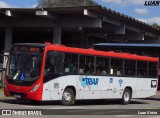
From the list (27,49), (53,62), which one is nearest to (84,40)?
(27,49)

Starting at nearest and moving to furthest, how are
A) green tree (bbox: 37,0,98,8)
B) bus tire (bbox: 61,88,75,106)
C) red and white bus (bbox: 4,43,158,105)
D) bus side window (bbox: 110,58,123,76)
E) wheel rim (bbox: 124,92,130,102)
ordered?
red and white bus (bbox: 4,43,158,105) → bus tire (bbox: 61,88,75,106) → bus side window (bbox: 110,58,123,76) → wheel rim (bbox: 124,92,130,102) → green tree (bbox: 37,0,98,8)

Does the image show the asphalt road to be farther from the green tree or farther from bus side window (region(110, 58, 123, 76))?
the green tree

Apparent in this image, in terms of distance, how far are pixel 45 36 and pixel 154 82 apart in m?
24.6

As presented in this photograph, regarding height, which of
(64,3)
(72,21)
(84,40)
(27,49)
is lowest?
(27,49)

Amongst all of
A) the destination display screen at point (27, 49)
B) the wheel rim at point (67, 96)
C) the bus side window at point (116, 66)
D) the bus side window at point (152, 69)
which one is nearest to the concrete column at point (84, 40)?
the bus side window at point (152, 69)

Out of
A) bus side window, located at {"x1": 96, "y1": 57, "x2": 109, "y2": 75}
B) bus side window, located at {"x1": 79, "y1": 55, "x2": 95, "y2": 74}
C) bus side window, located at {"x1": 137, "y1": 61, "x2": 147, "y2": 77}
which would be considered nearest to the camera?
bus side window, located at {"x1": 79, "y1": 55, "x2": 95, "y2": 74}

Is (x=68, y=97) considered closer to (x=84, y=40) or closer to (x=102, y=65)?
(x=102, y=65)

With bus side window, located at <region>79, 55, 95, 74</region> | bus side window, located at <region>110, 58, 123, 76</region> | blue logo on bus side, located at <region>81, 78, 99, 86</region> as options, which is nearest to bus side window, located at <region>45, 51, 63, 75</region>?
bus side window, located at <region>79, 55, 95, 74</region>

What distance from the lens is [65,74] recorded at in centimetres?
1930

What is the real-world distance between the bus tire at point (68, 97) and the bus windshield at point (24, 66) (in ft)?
5.85

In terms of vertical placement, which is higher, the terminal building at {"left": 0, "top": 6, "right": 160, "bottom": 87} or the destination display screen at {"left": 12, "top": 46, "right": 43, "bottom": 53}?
the terminal building at {"left": 0, "top": 6, "right": 160, "bottom": 87}

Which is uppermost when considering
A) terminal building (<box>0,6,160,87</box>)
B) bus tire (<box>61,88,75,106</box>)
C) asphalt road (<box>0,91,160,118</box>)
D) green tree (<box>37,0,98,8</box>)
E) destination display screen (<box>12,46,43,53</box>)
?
green tree (<box>37,0,98,8</box>)

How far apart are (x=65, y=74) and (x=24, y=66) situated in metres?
1.86

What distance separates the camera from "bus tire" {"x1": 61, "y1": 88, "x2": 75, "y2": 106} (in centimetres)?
1936
